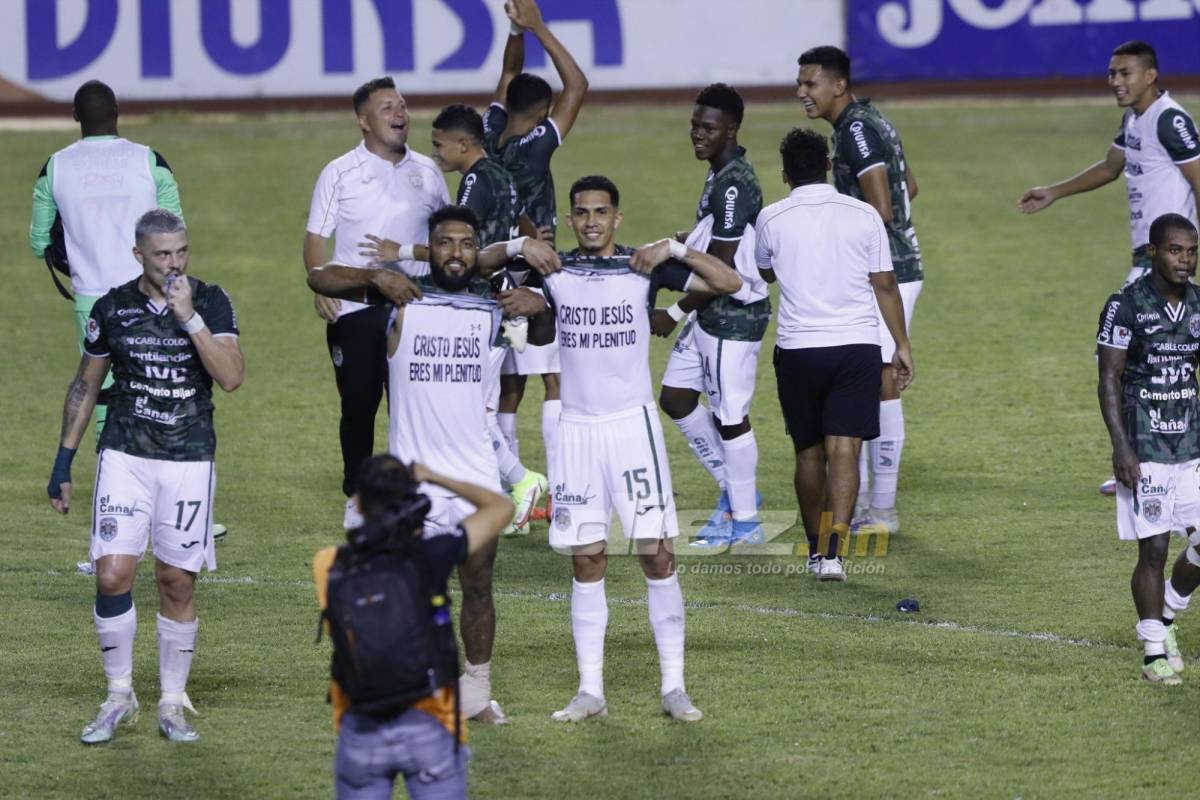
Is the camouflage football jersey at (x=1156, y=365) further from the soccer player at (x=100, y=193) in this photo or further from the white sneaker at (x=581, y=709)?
the soccer player at (x=100, y=193)

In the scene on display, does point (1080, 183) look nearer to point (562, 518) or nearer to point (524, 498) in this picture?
point (524, 498)

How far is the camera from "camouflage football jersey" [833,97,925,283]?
35.6 feet

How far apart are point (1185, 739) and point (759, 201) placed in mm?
4097

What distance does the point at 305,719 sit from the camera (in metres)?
7.93

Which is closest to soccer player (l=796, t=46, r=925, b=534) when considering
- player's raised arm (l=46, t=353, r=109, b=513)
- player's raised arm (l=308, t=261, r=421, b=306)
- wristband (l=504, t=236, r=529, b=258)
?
wristband (l=504, t=236, r=529, b=258)

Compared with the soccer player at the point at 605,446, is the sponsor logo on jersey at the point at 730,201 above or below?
above

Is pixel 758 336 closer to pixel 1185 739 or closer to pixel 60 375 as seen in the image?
pixel 1185 739

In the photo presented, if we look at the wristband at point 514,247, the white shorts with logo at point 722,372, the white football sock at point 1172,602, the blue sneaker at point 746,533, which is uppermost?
the wristband at point 514,247

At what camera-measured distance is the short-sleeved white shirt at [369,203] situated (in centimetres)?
963

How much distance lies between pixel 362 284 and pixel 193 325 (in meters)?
0.87

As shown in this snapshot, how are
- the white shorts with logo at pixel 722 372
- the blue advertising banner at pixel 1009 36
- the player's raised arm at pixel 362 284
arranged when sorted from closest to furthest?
the player's raised arm at pixel 362 284, the white shorts with logo at pixel 722 372, the blue advertising banner at pixel 1009 36

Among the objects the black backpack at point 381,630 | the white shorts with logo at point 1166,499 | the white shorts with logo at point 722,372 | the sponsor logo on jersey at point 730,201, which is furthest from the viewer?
the white shorts with logo at point 722,372

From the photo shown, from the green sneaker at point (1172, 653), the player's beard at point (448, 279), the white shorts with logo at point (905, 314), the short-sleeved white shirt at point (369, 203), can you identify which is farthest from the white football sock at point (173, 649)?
the white shorts with logo at point (905, 314)

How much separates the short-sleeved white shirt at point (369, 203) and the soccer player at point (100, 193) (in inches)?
41.5
